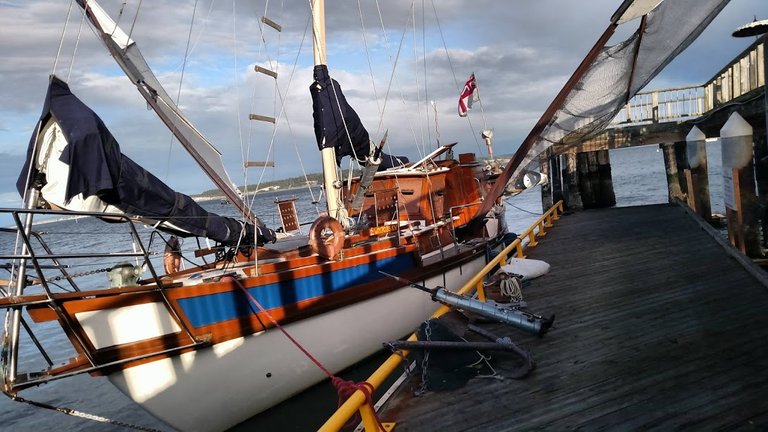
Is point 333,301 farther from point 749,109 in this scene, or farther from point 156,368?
point 749,109

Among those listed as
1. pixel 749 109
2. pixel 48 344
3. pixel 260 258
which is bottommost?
pixel 48 344

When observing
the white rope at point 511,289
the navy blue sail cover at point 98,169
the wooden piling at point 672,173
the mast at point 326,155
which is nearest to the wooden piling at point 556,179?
the wooden piling at point 672,173

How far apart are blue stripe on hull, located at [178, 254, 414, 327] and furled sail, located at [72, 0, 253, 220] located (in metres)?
1.61

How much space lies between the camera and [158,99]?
849 centimetres

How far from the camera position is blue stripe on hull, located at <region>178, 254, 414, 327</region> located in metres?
6.95

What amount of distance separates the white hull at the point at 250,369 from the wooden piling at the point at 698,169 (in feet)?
35.9

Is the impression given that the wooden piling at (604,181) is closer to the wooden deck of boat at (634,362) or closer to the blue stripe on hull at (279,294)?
the wooden deck of boat at (634,362)

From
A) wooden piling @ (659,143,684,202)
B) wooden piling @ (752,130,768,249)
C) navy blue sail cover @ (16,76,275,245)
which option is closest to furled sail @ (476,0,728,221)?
wooden piling @ (752,130,768,249)

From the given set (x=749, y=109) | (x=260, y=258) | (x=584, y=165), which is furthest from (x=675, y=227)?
(x=260, y=258)

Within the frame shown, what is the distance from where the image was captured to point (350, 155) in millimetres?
11344

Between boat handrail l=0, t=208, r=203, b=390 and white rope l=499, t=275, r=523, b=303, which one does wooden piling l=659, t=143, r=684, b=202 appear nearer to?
white rope l=499, t=275, r=523, b=303

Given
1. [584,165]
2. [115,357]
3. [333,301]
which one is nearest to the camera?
[115,357]

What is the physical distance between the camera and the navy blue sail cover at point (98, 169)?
5.73 m

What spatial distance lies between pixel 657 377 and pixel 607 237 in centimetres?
819
